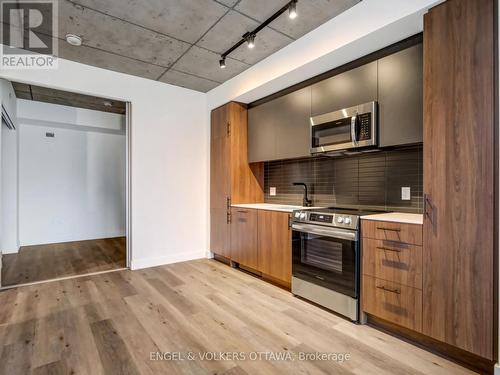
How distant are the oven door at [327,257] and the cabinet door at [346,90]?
1.23 m

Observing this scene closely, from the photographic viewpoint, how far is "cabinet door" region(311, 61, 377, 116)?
250cm

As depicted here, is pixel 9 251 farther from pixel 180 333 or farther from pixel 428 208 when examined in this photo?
pixel 428 208

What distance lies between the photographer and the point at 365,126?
2.50m

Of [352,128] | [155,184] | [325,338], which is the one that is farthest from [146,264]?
[352,128]

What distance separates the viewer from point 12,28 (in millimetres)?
2650

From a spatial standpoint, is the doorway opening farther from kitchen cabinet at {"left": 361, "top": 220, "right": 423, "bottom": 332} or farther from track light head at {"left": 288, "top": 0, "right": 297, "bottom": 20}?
kitchen cabinet at {"left": 361, "top": 220, "right": 423, "bottom": 332}

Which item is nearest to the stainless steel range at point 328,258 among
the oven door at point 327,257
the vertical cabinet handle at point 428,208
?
the oven door at point 327,257

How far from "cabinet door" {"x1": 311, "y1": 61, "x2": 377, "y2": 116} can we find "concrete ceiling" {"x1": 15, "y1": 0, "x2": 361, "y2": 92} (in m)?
0.54

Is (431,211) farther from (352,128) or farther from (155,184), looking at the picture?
(155,184)

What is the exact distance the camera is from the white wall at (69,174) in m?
4.99

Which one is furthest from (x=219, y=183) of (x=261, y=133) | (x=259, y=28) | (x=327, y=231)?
(x=259, y=28)

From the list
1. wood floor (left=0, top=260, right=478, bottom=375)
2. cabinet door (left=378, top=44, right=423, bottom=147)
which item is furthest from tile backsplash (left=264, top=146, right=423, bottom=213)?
wood floor (left=0, top=260, right=478, bottom=375)

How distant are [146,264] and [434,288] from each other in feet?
11.3

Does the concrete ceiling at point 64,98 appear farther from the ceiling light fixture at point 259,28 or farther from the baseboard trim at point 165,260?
the baseboard trim at point 165,260
